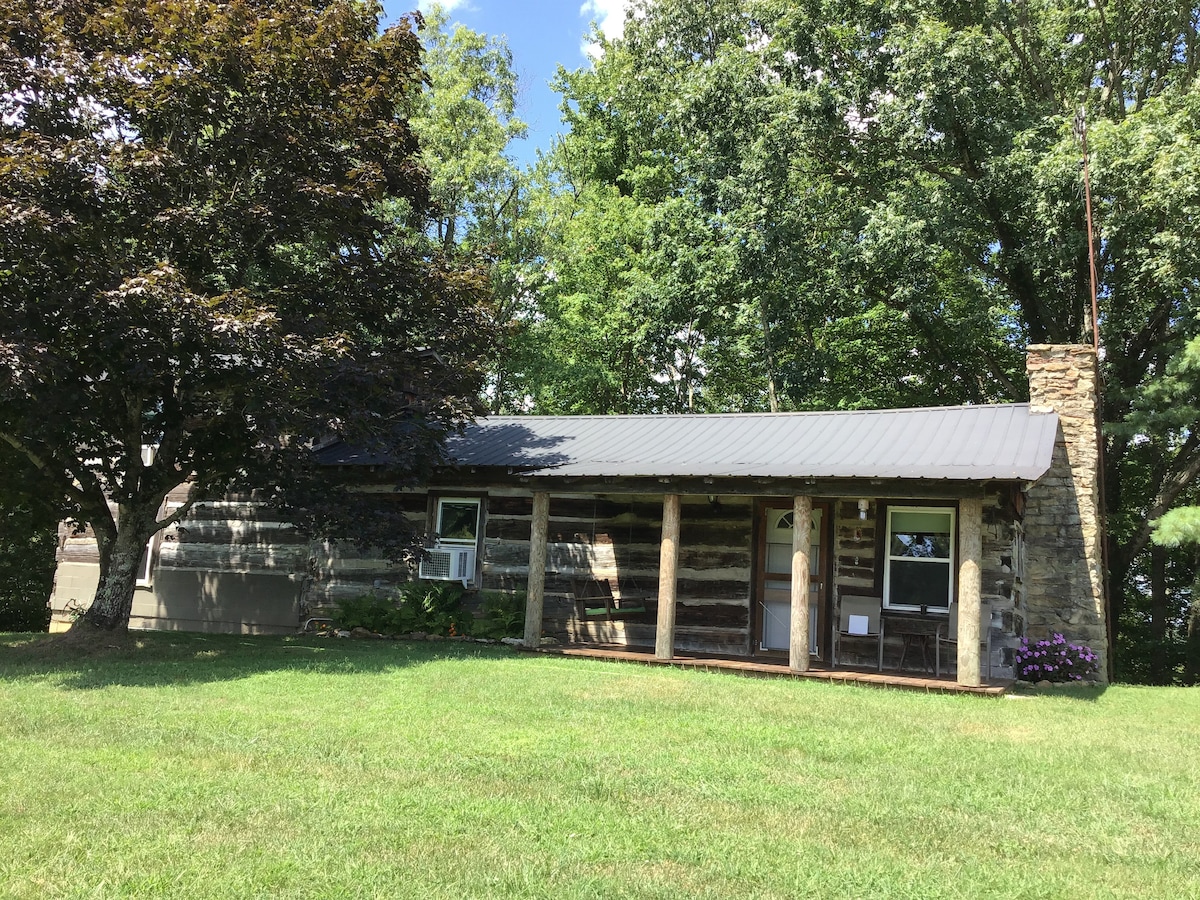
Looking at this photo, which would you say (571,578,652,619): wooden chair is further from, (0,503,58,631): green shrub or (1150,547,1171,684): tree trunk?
(0,503,58,631): green shrub

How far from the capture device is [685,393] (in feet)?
94.9

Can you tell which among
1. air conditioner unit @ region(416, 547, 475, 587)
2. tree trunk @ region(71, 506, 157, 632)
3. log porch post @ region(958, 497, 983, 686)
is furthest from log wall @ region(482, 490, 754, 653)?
tree trunk @ region(71, 506, 157, 632)

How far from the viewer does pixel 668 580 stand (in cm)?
1212

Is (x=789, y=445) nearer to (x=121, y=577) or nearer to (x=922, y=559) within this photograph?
(x=922, y=559)

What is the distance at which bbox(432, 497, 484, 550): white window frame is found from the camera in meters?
15.2

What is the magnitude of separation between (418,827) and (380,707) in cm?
346

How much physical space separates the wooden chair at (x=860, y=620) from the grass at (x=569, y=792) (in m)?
2.60

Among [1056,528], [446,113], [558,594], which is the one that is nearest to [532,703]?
[558,594]

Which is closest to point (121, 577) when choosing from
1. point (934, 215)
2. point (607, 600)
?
point (607, 600)

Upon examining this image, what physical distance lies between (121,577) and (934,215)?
1587 centimetres

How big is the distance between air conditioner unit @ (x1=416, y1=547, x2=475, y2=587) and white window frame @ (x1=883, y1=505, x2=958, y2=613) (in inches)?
254

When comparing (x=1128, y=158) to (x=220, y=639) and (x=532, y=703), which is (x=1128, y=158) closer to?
(x=532, y=703)

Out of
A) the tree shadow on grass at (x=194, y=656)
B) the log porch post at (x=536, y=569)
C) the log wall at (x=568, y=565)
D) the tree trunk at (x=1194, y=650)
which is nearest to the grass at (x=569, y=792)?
the tree shadow on grass at (x=194, y=656)

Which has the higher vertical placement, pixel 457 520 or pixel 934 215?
pixel 934 215
